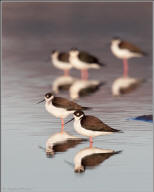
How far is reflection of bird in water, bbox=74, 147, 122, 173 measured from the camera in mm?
12852

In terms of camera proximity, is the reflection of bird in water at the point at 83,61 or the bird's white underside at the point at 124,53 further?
the bird's white underside at the point at 124,53

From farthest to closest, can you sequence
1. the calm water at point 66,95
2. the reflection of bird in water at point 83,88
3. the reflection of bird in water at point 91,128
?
the reflection of bird in water at point 83,88, the reflection of bird in water at point 91,128, the calm water at point 66,95

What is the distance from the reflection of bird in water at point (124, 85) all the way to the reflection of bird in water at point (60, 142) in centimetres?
637

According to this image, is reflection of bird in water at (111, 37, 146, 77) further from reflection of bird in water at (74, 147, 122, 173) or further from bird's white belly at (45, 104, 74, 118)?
reflection of bird in water at (74, 147, 122, 173)

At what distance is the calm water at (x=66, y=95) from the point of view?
12133 mm

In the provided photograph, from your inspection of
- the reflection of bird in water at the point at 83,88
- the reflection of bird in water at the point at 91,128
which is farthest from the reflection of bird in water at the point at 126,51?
the reflection of bird in water at the point at 91,128

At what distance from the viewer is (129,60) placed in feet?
99.9

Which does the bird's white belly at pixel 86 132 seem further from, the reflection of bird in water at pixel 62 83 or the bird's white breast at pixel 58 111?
the reflection of bird in water at pixel 62 83

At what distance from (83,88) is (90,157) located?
31.2ft

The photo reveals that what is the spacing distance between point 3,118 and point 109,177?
5777 mm

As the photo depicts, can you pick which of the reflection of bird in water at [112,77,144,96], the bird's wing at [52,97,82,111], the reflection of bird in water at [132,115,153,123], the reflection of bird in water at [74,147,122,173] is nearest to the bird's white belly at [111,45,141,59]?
the reflection of bird in water at [112,77,144,96]

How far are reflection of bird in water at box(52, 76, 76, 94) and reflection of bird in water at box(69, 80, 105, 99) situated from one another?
0.65 ft

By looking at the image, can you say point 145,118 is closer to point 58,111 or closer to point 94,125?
point 58,111

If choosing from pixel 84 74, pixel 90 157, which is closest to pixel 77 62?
pixel 84 74
